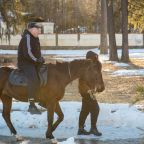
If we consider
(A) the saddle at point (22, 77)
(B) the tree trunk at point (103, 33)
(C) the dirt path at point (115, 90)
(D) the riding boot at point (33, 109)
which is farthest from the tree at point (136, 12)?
(A) the saddle at point (22, 77)

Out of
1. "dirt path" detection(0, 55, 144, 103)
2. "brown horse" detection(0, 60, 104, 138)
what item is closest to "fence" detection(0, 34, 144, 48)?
"dirt path" detection(0, 55, 144, 103)

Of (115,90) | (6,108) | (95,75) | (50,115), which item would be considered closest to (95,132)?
(50,115)

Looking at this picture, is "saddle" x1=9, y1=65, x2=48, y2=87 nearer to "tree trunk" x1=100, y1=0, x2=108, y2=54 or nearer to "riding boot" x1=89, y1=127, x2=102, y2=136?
"riding boot" x1=89, y1=127, x2=102, y2=136

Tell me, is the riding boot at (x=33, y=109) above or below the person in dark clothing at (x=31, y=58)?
below

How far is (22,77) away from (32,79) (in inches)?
11.8

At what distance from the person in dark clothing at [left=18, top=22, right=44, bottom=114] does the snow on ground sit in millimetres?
1194

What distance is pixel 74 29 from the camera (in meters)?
71.1

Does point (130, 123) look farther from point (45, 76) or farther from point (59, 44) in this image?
point (59, 44)

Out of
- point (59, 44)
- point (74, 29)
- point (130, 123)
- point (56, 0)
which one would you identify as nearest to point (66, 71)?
point (130, 123)

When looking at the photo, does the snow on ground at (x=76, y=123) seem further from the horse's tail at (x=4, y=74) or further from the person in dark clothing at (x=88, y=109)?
the horse's tail at (x=4, y=74)

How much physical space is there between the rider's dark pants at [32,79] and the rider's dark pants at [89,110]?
1214 mm

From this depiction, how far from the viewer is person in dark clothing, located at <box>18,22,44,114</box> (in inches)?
416

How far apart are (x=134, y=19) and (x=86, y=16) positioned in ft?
124

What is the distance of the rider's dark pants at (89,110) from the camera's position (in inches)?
436
